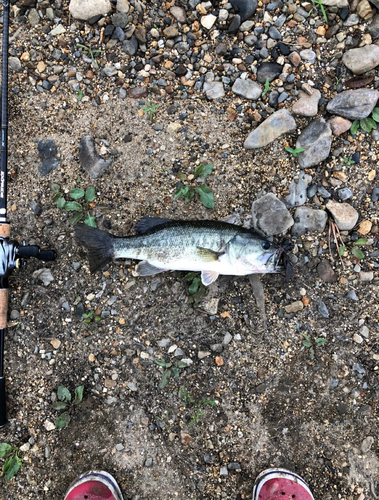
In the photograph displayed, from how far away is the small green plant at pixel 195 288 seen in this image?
419 centimetres

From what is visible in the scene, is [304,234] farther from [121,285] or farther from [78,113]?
[78,113]

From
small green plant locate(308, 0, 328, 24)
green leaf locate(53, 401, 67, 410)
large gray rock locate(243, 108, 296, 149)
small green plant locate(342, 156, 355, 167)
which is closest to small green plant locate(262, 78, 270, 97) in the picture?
large gray rock locate(243, 108, 296, 149)

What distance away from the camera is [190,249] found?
387cm

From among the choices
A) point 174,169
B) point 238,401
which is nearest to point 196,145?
point 174,169

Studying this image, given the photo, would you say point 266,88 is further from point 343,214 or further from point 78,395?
point 78,395

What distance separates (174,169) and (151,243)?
0.96 metres

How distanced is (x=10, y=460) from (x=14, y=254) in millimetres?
2340

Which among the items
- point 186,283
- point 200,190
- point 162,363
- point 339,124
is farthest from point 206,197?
point 162,363

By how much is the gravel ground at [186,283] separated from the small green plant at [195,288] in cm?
6

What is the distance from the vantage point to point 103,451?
13.8ft

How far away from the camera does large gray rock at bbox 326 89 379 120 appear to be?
4.12 meters

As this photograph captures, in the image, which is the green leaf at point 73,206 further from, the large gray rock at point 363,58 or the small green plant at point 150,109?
the large gray rock at point 363,58

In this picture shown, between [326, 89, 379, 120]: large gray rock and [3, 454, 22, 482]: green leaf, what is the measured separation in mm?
5266

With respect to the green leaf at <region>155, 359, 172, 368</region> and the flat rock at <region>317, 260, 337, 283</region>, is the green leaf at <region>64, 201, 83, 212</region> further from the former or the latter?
the flat rock at <region>317, 260, 337, 283</region>
